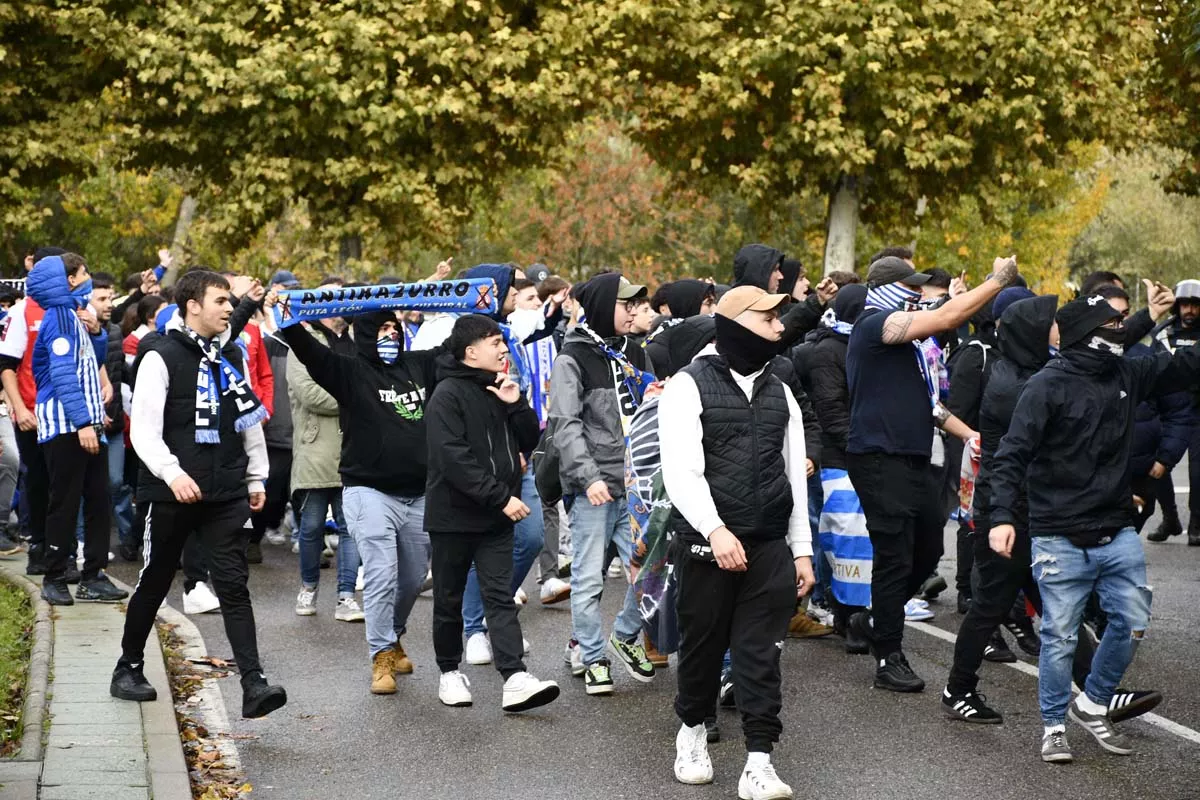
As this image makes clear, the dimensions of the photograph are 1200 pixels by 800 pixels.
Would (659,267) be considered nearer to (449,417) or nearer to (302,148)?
(302,148)

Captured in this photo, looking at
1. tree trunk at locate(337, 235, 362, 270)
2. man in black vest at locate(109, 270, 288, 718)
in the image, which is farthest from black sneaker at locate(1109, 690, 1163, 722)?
tree trunk at locate(337, 235, 362, 270)

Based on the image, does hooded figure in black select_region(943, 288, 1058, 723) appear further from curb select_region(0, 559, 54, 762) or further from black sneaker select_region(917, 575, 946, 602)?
curb select_region(0, 559, 54, 762)

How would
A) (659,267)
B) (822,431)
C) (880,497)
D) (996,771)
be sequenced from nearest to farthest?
(996,771)
(880,497)
(822,431)
(659,267)

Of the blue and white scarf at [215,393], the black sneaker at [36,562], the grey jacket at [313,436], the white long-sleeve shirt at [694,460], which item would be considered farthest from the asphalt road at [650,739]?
the black sneaker at [36,562]

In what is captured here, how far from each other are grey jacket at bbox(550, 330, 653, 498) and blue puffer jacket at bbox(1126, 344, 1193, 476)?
14.3 ft

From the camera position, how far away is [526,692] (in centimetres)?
785

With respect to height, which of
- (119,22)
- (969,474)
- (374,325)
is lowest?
(969,474)

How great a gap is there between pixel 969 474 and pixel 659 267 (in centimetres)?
3164

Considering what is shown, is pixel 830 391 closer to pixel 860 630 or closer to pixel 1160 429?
pixel 860 630

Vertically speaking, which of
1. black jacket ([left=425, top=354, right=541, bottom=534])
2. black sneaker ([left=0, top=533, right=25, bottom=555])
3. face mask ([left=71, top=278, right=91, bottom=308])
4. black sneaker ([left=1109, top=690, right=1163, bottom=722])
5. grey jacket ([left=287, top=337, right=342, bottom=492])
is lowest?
black sneaker ([left=0, top=533, right=25, bottom=555])

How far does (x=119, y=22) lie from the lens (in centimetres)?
2462

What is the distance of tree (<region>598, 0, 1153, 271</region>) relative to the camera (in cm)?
2583

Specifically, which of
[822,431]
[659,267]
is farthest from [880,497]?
[659,267]

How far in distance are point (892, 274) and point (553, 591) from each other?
11.3 feet
